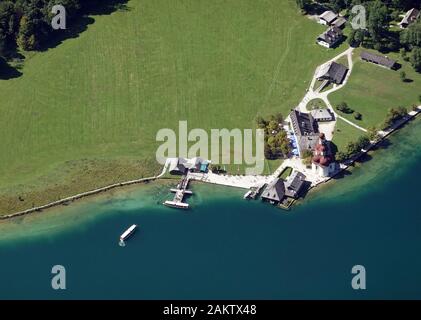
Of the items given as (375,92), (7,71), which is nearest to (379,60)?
(375,92)

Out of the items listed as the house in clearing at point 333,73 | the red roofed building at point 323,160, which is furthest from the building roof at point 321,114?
the house in clearing at point 333,73

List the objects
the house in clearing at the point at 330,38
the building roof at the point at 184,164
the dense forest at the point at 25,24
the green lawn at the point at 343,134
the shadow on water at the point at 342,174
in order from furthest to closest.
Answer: the dense forest at the point at 25,24, the house in clearing at the point at 330,38, the green lawn at the point at 343,134, the building roof at the point at 184,164, the shadow on water at the point at 342,174

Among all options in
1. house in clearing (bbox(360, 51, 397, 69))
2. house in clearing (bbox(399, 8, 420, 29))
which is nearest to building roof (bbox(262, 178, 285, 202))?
house in clearing (bbox(360, 51, 397, 69))

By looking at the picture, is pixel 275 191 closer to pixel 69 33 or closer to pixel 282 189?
pixel 282 189

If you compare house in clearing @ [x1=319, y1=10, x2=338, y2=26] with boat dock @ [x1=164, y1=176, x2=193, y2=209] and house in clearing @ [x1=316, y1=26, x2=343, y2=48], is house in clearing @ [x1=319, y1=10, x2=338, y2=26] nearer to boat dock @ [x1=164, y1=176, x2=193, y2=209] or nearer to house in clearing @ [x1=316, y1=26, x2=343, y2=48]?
house in clearing @ [x1=316, y1=26, x2=343, y2=48]

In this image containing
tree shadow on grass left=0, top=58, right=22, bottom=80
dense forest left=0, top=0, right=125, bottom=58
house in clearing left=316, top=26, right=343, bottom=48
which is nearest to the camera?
tree shadow on grass left=0, top=58, right=22, bottom=80

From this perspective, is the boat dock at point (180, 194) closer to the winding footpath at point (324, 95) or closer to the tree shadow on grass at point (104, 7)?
the winding footpath at point (324, 95)
